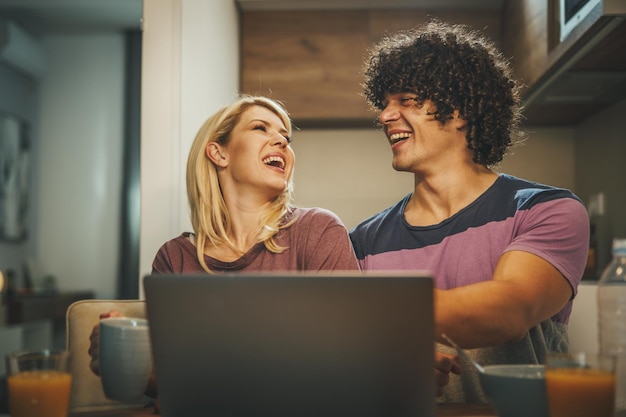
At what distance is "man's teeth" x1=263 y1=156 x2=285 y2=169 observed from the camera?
A: 1732 millimetres

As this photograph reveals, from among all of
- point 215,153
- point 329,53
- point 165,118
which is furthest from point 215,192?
point 329,53

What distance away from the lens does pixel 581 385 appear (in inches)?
30.7

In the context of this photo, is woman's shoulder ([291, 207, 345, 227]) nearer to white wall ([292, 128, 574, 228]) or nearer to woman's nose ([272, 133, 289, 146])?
woman's nose ([272, 133, 289, 146])

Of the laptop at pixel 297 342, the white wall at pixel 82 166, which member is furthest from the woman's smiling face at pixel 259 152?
the white wall at pixel 82 166

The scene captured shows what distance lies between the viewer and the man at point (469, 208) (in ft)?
4.50

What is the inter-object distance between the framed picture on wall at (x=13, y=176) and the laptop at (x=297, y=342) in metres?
4.46

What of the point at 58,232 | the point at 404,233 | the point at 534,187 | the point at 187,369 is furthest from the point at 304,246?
the point at 58,232

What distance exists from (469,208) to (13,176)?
4168 millimetres

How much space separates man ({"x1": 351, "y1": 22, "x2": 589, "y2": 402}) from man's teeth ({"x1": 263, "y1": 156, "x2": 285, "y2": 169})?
0.90 feet

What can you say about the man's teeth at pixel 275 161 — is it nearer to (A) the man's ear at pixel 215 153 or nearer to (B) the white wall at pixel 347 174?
(A) the man's ear at pixel 215 153

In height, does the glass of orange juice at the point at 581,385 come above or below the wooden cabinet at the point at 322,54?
below

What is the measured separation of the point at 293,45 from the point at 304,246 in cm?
207

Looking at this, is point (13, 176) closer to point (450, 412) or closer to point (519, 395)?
point (450, 412)

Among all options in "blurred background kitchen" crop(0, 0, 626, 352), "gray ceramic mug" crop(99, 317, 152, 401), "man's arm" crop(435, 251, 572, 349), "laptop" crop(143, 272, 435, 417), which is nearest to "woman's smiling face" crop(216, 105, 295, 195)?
"man's arm" crop(435, 251, 572, 349)
